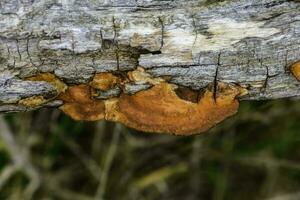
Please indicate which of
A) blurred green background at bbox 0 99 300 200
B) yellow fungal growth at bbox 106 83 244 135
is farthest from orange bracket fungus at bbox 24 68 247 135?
blurred green background at bbox 0 99 300 200

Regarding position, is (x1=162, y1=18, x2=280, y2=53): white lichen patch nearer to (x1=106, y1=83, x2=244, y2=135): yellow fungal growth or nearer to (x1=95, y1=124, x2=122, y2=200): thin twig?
(x1=106, y1=83, x2=244, y2=135): yellow fungal growth

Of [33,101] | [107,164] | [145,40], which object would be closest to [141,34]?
[145,40]

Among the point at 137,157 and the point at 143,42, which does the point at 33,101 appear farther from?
the point at 137,157

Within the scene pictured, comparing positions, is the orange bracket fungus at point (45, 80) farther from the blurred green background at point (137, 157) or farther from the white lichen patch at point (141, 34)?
the blurred green background at point (137, 157)

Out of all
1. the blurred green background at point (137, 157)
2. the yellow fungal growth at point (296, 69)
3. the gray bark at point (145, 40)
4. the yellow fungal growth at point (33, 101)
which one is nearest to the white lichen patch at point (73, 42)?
the gray bark at point (145, 40)

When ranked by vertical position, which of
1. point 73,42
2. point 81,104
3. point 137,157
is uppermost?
point 73,42

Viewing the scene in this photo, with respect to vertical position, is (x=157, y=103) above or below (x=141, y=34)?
below

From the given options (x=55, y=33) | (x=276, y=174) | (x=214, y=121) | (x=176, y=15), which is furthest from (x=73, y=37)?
(x=276, y=174)
